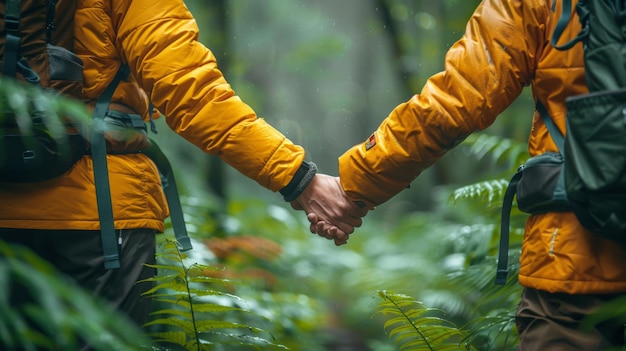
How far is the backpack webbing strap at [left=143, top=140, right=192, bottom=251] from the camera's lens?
10.9 ft

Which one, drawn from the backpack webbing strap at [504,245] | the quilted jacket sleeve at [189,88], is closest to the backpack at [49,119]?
the quilted jacket sleeve at [189,88]

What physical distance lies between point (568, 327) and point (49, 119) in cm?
209

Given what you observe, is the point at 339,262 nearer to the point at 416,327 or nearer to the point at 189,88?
the point at 416,327

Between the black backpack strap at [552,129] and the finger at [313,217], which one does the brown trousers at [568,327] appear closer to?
the black backpack strap at [552,129]

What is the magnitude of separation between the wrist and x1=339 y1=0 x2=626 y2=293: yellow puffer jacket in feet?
1.52

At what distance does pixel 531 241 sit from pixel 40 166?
77.7 inches

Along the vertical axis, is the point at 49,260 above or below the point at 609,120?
below

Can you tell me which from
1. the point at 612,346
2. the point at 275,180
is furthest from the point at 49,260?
the point at 612,346

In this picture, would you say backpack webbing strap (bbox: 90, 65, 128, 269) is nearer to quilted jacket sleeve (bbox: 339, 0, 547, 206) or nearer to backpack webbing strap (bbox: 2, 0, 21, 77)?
backpack webbing strap (bbox: 2, 0, 21, 77)

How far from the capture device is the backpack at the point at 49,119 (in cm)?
270

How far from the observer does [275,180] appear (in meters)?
3.57

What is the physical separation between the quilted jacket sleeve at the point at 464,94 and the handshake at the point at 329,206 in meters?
0.44

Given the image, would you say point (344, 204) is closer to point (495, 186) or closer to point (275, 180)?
point (275, 180)

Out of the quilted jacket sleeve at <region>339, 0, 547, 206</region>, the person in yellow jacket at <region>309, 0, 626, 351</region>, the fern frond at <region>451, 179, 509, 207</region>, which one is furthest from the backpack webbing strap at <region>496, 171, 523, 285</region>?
the fern frond at <region>451, 179, 509, 207</region>
